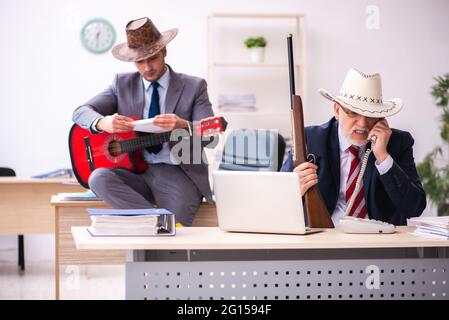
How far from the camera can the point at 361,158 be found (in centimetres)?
A: 295

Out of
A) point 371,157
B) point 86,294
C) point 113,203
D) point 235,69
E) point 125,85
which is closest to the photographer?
point 371,157

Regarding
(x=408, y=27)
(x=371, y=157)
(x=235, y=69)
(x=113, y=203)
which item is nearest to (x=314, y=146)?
→ (x=371, y=157)

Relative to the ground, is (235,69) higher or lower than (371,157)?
higher

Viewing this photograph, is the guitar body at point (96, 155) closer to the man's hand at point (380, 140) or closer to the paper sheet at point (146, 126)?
the paper sheet at point (146, 126)

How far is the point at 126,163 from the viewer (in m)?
3.97

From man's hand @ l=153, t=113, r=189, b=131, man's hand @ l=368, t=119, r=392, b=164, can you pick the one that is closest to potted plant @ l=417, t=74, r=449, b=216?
man's hand @ l=153, t=113, r=189, b=131

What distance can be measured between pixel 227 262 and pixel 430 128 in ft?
16.0

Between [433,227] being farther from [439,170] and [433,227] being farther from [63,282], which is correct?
[439,170]

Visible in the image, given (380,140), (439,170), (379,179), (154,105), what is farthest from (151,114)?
(439,170)

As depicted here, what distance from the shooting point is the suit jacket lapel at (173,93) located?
402cm

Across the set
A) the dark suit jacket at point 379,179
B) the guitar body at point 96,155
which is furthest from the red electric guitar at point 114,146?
the dark suit jacket at point 379,179

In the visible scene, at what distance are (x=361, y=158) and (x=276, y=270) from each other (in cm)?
85
